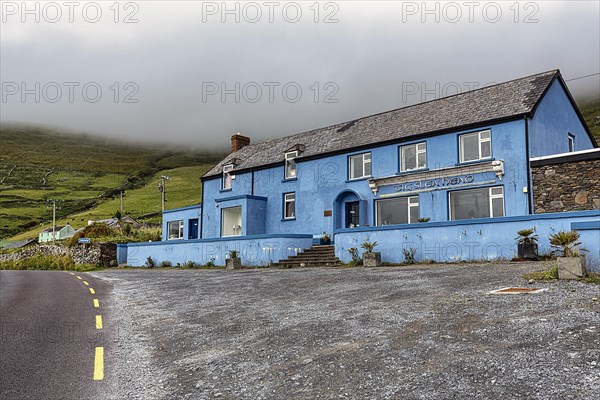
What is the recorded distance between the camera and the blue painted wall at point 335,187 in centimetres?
2302

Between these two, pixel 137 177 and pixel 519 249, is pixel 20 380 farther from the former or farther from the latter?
pixel 137 177

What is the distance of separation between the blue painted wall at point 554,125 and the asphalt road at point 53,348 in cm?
2009

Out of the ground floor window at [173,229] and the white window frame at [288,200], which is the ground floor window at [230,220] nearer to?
the white window frame at [288,200]

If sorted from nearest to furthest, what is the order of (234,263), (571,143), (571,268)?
(571,268) < (234,263) < (571,143)

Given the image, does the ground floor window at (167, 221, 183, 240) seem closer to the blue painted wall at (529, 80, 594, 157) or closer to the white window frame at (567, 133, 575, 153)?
the blue painted wall at (529, 80, 594, 157)

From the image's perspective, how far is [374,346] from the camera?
7.48 meters

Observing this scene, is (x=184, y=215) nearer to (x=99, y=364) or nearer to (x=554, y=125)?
(x=554, y=125)

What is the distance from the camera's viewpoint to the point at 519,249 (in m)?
17.8

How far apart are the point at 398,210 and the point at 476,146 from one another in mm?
5295

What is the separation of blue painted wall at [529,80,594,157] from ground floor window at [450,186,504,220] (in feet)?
8.40

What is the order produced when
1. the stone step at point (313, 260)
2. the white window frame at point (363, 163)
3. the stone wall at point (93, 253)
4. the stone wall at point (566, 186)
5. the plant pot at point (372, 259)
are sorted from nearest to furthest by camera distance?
the stone wall at point (566, 186)
the plant pot at point (372, 259)
the stone step at point (313, 260)
the white window frame at point (363, 163)
the stone wall at point (93, 253)

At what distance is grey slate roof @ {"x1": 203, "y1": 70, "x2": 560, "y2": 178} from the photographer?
24.4 metres

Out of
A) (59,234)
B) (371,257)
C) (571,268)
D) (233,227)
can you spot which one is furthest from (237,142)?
(59,234)

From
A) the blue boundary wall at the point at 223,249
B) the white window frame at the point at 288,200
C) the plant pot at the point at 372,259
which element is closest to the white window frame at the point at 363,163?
the blue boundary wall at the point at 223,249
